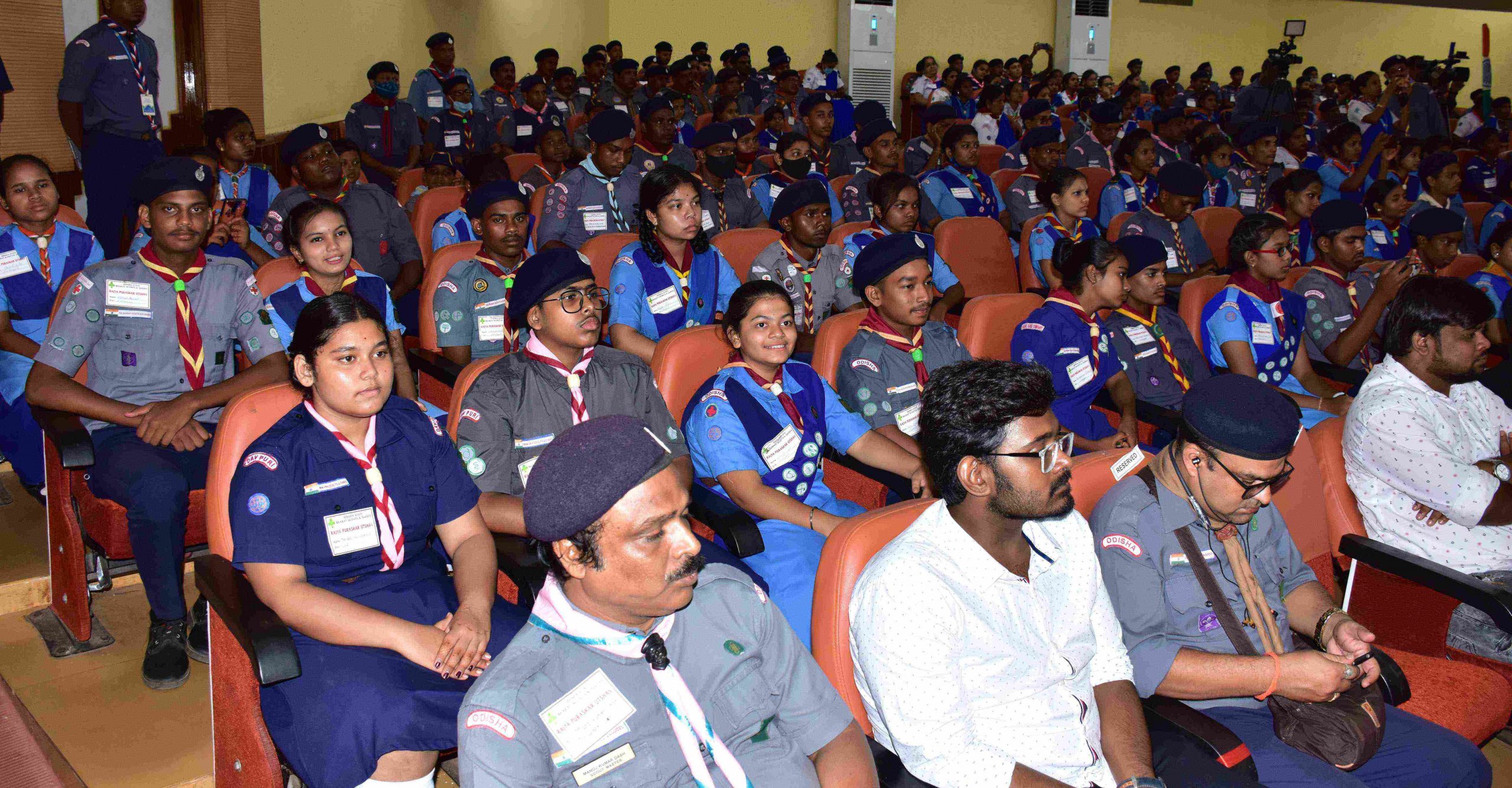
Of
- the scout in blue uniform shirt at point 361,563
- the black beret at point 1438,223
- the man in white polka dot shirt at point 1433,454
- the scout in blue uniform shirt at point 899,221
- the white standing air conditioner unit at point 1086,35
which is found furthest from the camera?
the white standing air conditioner unit at point 1086,35

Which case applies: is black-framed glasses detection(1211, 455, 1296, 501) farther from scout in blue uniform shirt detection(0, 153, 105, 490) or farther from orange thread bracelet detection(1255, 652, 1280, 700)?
scout in blue uniform shirt detection(0, 153, 105, 490)

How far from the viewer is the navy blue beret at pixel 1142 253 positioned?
12.1 ft

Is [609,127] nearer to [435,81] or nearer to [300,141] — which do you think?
[300,141]

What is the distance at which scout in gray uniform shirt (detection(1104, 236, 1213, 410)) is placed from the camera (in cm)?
369

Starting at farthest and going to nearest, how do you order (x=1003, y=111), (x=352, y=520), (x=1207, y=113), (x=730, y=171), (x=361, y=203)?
(x=1207, y=113) → (x=1003, y=111) → (x=730, y=171) → (x=361, y=203) → (x=352, y=520)

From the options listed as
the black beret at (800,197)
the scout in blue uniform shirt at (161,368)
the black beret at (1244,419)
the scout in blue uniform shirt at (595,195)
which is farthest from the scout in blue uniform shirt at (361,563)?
the scout in blue uniform shirt at (595,195)

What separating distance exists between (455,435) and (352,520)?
479 millimetres

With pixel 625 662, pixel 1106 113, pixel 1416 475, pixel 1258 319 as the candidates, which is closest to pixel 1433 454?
pixel 1416 475

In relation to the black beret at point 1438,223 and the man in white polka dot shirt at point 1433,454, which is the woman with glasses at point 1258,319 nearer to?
the man in white polka dot shirt at point 1433,454

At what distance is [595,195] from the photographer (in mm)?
5293

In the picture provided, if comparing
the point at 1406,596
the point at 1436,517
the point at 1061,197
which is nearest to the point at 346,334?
the point at 1406,596

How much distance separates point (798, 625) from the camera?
2426 mm

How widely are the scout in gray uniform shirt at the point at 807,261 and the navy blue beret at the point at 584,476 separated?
2.89 metres

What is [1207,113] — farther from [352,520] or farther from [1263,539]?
[352,520]
